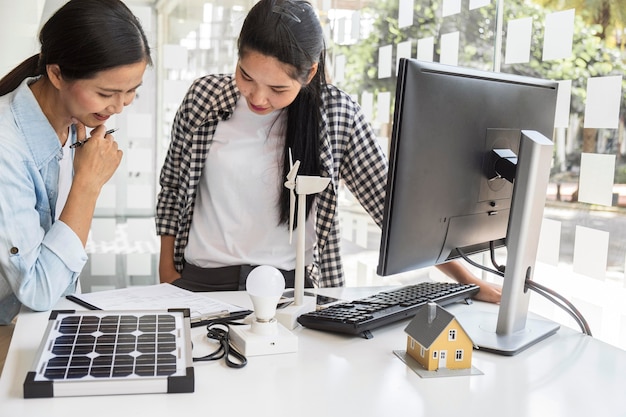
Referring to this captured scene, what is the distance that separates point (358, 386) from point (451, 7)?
5.65ft

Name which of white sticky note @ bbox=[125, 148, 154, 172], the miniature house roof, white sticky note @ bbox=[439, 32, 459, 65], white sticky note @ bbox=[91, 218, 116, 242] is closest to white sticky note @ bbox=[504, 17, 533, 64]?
white sticky note @ bbox=[439, 32, 459, 65]

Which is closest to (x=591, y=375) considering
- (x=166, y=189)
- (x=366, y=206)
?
(x=366, y=206)

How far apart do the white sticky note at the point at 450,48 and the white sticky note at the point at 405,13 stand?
0.29 m

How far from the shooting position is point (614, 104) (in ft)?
5.51

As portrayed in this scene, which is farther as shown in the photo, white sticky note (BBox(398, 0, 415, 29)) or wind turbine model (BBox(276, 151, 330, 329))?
white sticky note (BBox(398, 0, 415, 29))

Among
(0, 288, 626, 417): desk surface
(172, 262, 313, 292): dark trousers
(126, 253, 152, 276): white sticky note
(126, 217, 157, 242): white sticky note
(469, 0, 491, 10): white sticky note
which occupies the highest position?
(469, 0, 491, 10): white sticky note

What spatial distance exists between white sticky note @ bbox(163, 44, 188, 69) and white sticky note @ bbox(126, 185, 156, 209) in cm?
57

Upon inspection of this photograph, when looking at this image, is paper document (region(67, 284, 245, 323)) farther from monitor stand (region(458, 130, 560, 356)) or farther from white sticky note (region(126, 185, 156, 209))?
white sticky note (region(126, 185, 156, 209))

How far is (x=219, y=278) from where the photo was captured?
181cm

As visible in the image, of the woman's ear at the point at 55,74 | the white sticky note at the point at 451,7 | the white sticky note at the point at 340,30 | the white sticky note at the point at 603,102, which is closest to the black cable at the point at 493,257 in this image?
the white sticky note at the point at 603,102

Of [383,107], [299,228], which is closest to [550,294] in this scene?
[299,228]

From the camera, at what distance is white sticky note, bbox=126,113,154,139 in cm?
296

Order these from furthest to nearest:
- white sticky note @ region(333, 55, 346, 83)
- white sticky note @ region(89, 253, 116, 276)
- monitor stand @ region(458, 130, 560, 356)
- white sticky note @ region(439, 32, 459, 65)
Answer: white sticky note @ region(333, 55, 346, 83) → white sticky note @ region(89, 253, 116, 276) → white sticky note @ region(439, 32, 459, 65) → monitor stand @ region(458, 130, 560, 356)

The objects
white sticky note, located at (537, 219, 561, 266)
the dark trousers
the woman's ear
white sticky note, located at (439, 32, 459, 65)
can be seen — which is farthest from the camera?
white sticky note, located at (439, 32, 459, 65)
